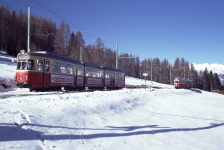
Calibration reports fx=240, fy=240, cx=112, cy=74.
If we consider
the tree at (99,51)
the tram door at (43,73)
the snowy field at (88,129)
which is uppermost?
the tree at (99,51)

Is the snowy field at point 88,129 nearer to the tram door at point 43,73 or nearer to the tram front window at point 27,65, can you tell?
the tram door at point 43,73

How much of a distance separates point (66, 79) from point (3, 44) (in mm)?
51778

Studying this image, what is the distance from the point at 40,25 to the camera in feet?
261

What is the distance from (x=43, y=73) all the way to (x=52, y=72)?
48.9 inches

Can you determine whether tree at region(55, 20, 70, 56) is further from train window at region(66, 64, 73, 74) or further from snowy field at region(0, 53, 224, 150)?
snowy field at region(0, 53, 224, 150)

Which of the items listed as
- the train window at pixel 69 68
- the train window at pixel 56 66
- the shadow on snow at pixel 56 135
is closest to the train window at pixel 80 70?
the train window at pixel 69 68

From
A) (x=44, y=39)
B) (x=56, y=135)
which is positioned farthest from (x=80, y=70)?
(x=44, y=39)

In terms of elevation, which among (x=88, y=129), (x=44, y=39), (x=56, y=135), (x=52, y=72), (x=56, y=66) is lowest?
(x=88, y=129)

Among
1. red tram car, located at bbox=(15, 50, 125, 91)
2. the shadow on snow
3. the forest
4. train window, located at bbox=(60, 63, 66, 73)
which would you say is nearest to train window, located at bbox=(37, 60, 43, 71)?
red tram car, located at bbox=(15, 50, 125, 91)

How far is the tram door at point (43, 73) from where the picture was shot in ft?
66.2

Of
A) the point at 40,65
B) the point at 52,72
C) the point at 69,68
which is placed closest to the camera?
the point at 40,65

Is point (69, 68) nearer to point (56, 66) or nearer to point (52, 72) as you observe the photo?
point (56, 66)

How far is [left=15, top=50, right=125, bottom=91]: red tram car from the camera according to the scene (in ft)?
64.6

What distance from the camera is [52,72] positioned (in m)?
21.6
